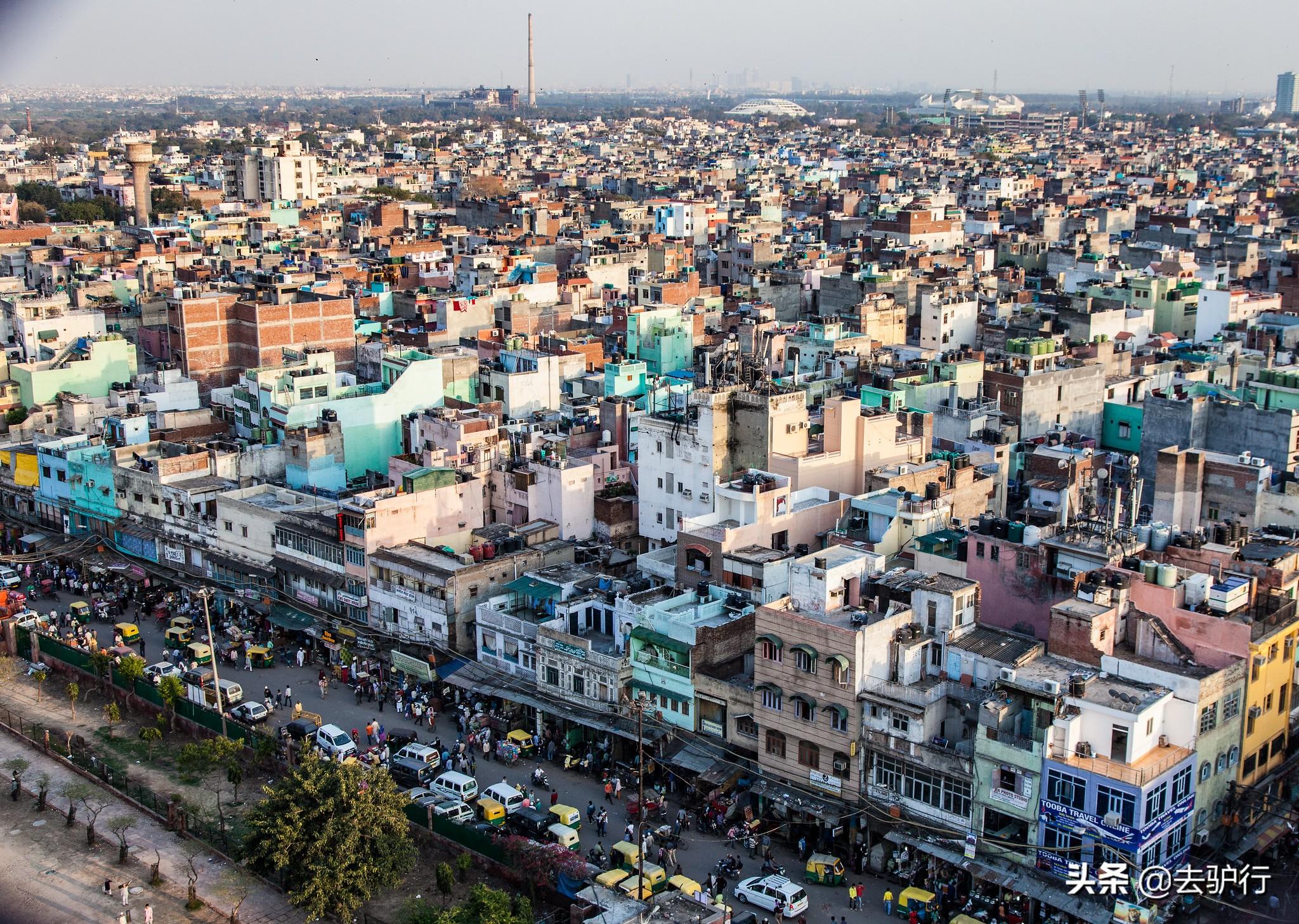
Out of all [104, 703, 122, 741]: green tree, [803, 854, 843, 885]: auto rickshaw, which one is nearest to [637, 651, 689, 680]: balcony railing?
[803, 854, 843, 885]: auto rickshaw

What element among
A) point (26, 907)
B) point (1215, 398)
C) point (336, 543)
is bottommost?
point (26, 907)

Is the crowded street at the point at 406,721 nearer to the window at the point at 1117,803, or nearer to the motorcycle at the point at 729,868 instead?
the motorcycle at the point at 729,868

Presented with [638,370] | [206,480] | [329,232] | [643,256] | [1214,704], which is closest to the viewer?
[1214,704]

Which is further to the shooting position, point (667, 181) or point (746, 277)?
point (667, 181)

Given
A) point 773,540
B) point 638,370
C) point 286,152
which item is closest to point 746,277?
point 638,370

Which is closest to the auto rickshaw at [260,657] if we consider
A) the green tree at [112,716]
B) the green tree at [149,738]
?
the green tree at [112,716]

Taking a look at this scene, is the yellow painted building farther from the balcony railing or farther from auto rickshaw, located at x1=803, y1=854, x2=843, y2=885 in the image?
the balcony railing

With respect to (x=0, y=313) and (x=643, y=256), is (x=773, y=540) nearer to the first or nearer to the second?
(x=0, y=313)
